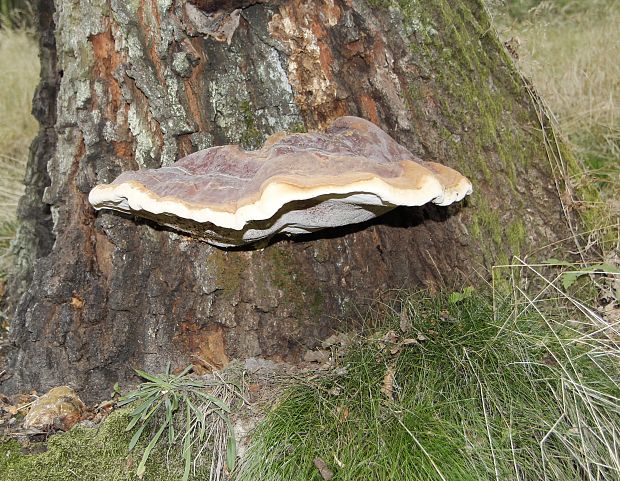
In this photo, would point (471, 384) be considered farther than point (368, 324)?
No

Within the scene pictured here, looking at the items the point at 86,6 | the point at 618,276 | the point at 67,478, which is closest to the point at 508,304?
the point at 618,276

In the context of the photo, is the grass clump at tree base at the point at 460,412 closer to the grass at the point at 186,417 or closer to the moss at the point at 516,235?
the grass at the point at 186,417

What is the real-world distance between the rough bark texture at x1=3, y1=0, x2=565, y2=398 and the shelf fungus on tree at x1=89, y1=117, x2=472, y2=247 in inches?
11.3

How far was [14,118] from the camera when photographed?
690 cm

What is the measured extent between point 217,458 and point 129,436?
352 mm

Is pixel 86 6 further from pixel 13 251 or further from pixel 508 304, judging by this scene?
pixel 508 304

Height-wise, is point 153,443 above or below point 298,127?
below

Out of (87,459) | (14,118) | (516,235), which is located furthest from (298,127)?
(14,118)

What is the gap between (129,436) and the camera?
2219 millimetres

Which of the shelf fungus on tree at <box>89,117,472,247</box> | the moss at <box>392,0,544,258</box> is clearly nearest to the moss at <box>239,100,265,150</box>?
the shelf fungus on tree at <box>89,117,472,247</box>

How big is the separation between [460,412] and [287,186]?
105 centimetres

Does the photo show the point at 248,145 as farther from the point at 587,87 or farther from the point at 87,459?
the point at 587,87

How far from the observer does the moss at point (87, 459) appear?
2.16m

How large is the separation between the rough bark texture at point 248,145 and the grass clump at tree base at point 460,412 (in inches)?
13.0
